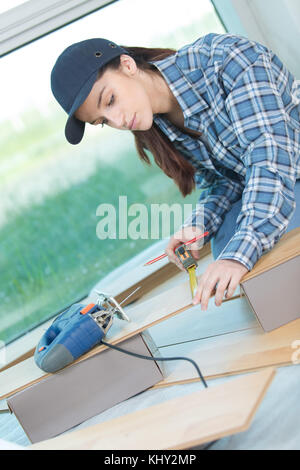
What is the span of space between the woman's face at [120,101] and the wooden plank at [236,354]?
0.55 metres

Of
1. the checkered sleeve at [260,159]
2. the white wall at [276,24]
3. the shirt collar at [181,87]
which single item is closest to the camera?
the checkered sleeve at [260,159]

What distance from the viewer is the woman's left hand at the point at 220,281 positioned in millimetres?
973

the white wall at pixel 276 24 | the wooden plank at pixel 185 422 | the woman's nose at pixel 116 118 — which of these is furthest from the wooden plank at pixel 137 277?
the wooden plank at pixel 185 422

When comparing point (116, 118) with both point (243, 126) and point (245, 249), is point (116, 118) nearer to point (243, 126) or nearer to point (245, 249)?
point (243, 126)

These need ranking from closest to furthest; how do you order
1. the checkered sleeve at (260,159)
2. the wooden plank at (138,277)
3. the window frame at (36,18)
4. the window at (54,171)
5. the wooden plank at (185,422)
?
the wooden plank at (185,422)
the checkered sleeve at (260,159)
the window frame at (36,18)
the window at (54,171)
the wooden plank at (138,277)

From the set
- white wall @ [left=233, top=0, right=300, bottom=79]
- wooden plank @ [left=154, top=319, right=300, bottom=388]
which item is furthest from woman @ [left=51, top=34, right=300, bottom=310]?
white wall @ [left=233, top=0, right=300, bottom=79]

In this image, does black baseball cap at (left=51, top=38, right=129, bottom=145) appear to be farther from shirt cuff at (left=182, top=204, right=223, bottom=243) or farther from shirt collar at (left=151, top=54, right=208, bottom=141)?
shirt cuff at (left=182, top=204, right=223, bottom=243)

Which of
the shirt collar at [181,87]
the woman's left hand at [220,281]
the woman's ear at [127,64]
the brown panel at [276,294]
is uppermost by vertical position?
the woman's ear at [127,64]

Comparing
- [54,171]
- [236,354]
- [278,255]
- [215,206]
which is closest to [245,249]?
[278,255]

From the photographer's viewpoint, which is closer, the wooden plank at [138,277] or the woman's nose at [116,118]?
the woman's nose at [116,118]

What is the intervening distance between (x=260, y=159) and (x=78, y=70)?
45 cm

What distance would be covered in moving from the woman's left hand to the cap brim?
466 mm

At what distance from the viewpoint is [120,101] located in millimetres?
1153

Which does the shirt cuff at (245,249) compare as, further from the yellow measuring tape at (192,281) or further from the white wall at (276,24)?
the white wall at (276,24)
